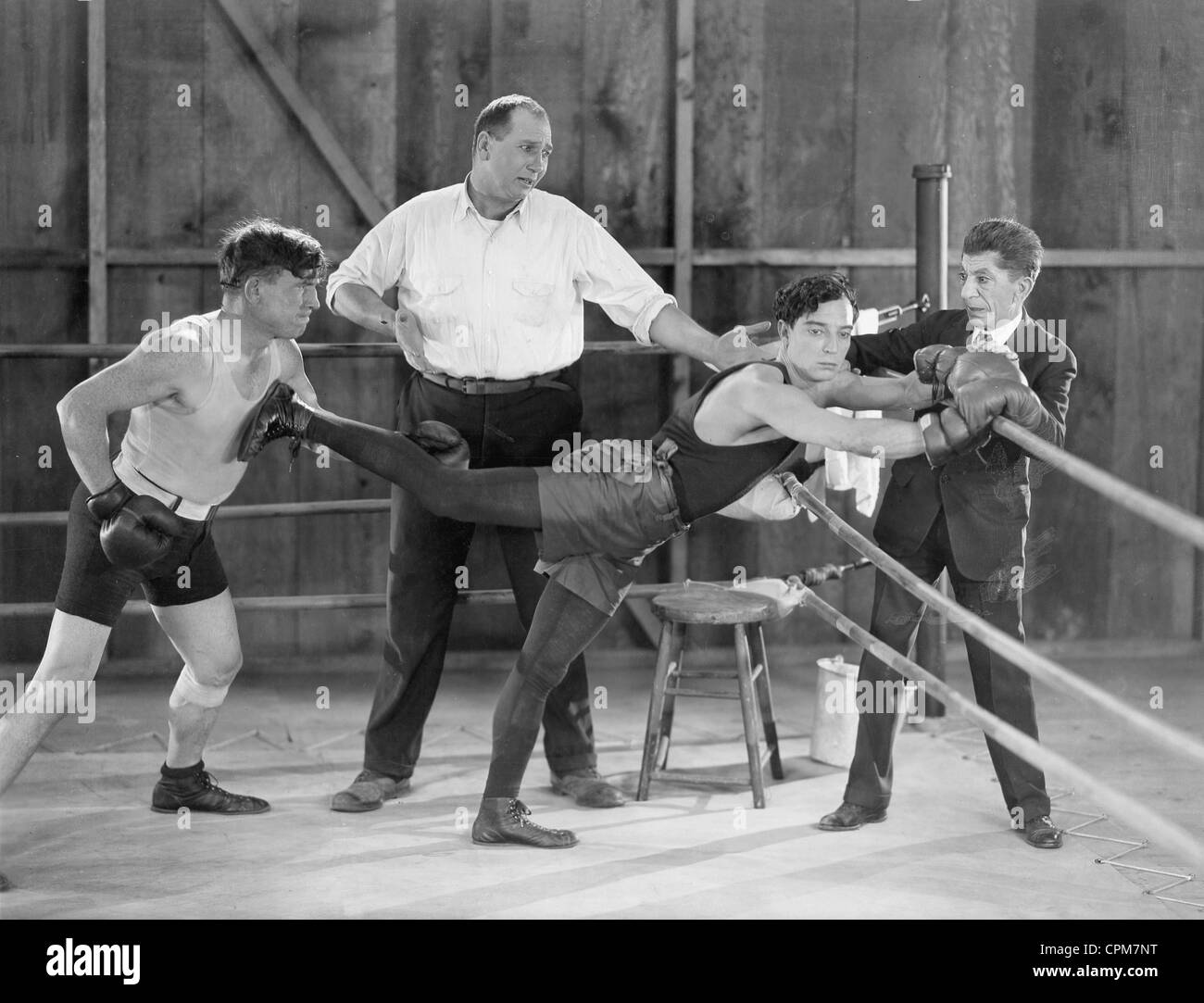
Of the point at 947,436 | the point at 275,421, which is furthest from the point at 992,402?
the point at 275,421

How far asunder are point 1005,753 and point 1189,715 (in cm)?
169

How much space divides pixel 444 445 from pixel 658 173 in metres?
2.44

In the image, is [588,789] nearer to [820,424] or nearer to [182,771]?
[182,771]

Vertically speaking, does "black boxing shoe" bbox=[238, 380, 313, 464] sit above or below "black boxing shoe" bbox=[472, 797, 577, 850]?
above

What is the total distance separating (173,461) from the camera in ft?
12.3

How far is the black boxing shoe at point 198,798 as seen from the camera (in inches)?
164

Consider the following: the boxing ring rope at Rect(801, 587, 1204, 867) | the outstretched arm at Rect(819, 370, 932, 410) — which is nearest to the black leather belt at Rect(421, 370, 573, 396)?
the outstretched arm at Rect(819, 370, 932, 410)

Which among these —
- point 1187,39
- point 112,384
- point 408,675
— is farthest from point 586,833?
point 1187,39

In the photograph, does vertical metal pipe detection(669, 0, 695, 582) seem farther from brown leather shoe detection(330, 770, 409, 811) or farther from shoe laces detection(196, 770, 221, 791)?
shoe laces detection(196, 770, 221, 791)

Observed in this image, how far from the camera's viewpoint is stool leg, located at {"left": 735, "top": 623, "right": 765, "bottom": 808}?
436cm

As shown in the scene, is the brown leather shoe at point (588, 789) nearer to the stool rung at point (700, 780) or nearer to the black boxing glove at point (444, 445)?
the stool rung at point (700, 780)
